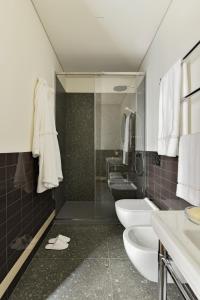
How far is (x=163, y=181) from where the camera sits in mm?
2084

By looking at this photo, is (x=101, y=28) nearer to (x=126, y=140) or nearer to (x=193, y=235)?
(x=126, y=140)

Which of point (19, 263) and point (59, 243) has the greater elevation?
point (19, 263)

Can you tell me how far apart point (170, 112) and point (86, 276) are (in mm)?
1527

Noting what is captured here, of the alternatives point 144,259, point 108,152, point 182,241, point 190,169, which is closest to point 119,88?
point 108,152

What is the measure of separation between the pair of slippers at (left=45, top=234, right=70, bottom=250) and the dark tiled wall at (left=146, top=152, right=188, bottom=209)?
1.10 metres

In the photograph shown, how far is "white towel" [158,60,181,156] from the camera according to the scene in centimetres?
157

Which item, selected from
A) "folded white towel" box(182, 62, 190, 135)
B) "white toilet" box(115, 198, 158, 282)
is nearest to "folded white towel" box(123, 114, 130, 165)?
"white toilet" box(115, 198, 158, 282)

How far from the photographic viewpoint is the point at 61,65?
3.25m

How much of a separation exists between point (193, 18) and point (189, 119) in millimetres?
724

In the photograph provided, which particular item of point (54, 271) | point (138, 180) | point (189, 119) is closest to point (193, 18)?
point (189, 119)

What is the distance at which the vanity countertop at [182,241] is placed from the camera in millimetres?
620

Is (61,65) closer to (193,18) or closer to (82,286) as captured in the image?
(193,18)

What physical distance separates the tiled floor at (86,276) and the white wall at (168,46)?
4.22 ft

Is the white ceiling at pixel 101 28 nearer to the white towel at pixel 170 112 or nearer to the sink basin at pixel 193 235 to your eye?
the white towel at pixel 170 112
